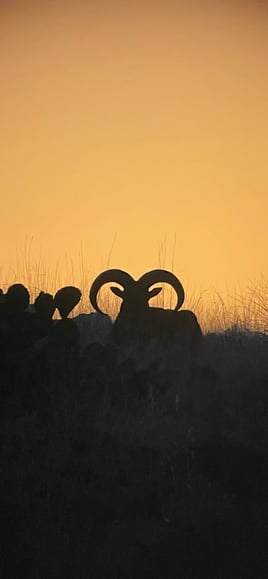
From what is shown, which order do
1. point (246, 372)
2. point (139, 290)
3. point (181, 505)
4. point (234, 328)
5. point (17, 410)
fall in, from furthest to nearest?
1. point (234, 328)
2. point (139, 290)
3. point (246, 372)
4. point (17, 410)
5. point (181, 505)

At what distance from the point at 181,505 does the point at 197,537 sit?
2.02 ft

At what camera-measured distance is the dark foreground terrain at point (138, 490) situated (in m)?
5.95

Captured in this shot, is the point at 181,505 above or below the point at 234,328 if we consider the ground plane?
below

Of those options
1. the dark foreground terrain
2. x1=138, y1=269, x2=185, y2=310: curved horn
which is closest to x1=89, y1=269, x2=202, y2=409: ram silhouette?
x1=138, y1=269, x2=185, y2=310: curved horn

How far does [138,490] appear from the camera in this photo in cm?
721

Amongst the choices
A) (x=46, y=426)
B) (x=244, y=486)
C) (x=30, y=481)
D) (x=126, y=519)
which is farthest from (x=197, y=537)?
(x=46, y=426)

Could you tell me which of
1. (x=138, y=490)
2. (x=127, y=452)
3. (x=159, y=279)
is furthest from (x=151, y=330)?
(x=138, y=490)

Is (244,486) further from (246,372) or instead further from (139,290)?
(139,290)

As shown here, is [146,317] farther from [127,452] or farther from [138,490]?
[138,490]

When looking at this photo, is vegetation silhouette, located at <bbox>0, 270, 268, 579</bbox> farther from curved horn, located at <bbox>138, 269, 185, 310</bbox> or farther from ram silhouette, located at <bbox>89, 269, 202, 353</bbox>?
curved horn, located at <bbox>138, 269, 185, 310</bbox>

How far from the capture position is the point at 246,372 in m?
10.9

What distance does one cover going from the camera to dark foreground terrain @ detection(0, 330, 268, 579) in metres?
5.95

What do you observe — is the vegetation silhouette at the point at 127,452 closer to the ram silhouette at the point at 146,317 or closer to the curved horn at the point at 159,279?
the ram silhouette at the point at 146,317

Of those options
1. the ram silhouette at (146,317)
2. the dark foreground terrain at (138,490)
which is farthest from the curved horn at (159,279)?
the dark foreground terrain at (138,490)
